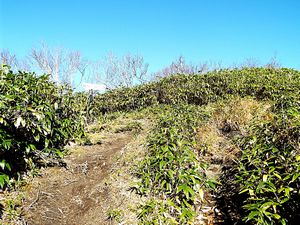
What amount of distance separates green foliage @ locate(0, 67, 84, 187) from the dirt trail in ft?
1.08

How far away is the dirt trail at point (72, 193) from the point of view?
277 centimetres

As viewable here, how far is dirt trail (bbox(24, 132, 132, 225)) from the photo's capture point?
2770 millimetres

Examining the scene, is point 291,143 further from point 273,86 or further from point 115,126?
point 115,126

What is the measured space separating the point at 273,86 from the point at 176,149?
3713mm

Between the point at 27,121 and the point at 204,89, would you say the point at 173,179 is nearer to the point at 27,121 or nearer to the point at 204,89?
the point at 27,121

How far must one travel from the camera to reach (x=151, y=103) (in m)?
8.38

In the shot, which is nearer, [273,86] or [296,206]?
[296,206]

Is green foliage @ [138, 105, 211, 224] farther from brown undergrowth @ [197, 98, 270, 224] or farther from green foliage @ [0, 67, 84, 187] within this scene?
green foliage @ [0, 67, 84, 187]

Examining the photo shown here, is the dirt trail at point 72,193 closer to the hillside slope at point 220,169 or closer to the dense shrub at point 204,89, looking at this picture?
the hillside slope at point 220,169

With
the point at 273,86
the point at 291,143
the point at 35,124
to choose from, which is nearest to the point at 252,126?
the point at 291,143

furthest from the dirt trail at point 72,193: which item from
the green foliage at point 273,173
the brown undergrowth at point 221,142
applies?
the green foliage at point 273,173

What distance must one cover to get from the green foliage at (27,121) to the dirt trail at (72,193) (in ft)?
1.08

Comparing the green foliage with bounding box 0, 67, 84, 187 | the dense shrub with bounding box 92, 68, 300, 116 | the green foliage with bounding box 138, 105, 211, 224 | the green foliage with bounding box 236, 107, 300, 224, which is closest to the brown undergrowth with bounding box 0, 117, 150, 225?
the green foliage with bounding box 138, 105, 211, 224

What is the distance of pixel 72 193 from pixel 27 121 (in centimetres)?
102
